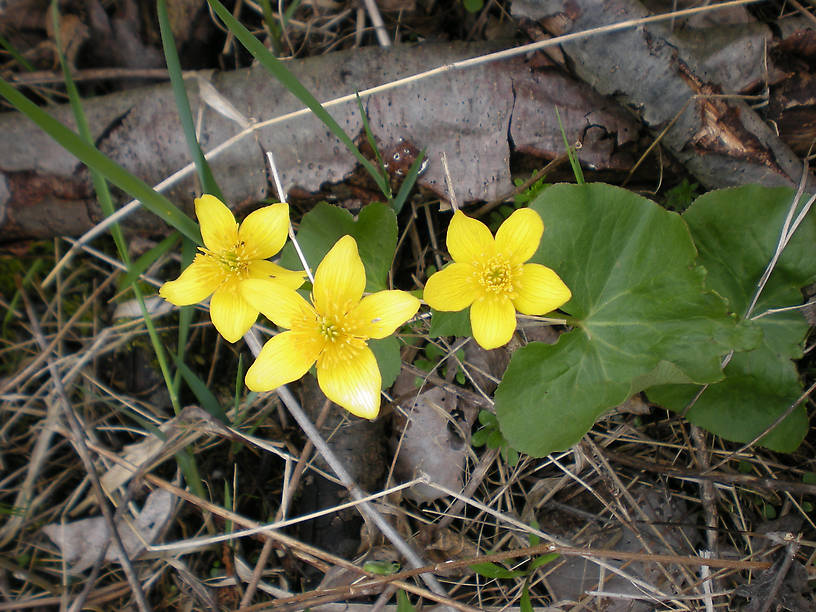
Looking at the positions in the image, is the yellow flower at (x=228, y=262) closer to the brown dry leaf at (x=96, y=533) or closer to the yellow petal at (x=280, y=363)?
the yellow petal at (x=280, y=363)

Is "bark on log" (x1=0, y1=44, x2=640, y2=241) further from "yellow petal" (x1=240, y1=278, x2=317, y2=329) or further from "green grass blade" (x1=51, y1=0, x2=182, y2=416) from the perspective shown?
"yellow petal" (x1=240, y1=278, x2=317, y2=329)

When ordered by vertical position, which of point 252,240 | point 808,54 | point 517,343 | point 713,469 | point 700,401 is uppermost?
point 808,54

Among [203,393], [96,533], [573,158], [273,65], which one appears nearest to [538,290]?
[573,158]

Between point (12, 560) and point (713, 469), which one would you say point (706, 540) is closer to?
point (713, 469)

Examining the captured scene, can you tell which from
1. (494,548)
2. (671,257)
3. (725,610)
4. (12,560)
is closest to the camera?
(671,257)

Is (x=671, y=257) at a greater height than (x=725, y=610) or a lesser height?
greater

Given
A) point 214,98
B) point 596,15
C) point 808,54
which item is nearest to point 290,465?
point 214,98

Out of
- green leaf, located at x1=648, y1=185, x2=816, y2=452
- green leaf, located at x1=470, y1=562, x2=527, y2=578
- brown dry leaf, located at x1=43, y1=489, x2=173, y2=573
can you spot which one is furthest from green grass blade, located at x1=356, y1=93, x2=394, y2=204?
brown dry leaf, located at x1=43, y1=489, x2=173, y2=573

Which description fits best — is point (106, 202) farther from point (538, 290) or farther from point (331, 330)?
point (538, 290)
